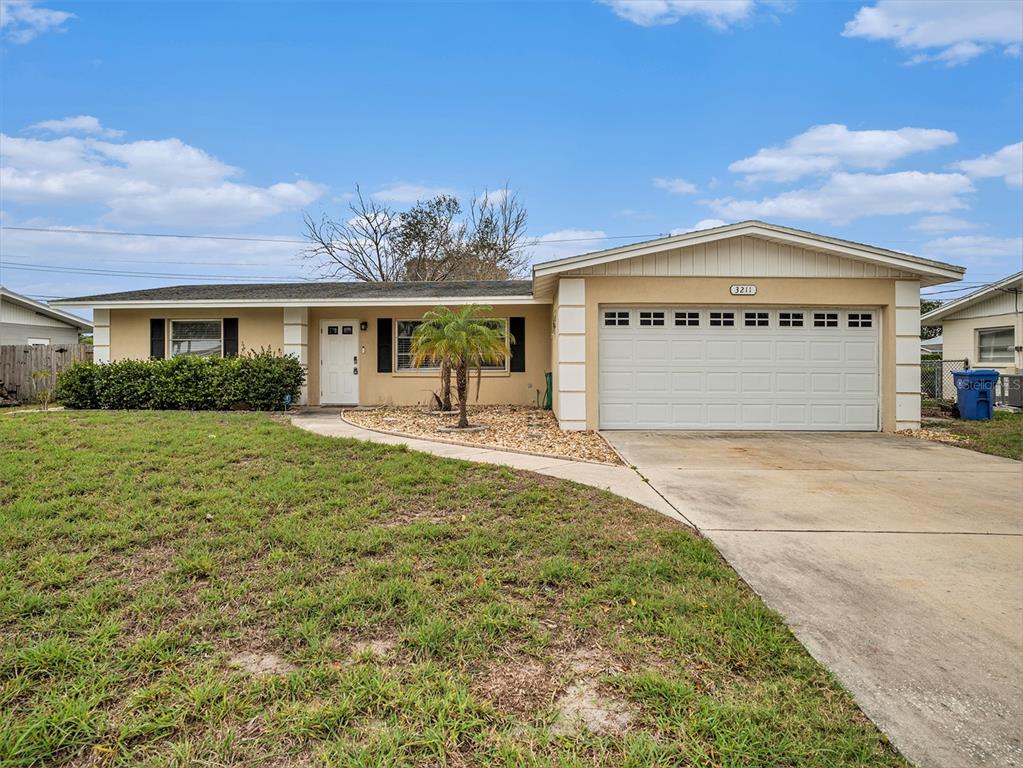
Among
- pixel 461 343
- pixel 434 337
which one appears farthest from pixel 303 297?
pixel 461 343

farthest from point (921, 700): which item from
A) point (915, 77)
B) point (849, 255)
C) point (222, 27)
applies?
point (915, 77)

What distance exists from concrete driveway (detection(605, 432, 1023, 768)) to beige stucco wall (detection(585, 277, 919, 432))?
304cm

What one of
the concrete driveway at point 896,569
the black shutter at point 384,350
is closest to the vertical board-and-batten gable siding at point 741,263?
the concrete driveway at point 896,569

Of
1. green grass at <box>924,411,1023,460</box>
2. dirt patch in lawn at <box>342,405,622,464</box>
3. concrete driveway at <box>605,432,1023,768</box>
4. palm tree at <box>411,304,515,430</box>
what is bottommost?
concrete driveway at <box>605,432,1023,768</box>

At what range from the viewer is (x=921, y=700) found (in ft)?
7.18

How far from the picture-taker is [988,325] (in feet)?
53.0

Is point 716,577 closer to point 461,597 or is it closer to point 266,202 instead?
point 461,597

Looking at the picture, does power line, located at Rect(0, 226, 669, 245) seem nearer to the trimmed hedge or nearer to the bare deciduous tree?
the bare deciduous tree

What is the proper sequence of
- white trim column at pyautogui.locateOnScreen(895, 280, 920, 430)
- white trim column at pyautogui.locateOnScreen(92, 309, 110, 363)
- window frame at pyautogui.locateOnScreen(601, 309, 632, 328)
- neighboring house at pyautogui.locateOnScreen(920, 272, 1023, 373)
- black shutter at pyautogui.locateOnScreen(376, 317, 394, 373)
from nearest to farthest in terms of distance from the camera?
white trim column at pyautogui.locateOnScreen(895, 280, 920, 430)
window frame at pyautogui.locateOnScreen(601, 309, 632, 328)
white trim column at pyautogui.locateOnScreen(92, 309, 110, 363)
black shutter at pyautogui.locateOnScreen(376, 317, 394, 373)
neighboring house at pyautogui.locateOnScreen(920, 272, 1023, 373)

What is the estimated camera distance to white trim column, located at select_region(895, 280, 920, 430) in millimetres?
9766

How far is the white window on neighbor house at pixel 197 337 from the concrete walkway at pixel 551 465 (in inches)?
226

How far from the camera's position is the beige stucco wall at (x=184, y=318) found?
1320 cm

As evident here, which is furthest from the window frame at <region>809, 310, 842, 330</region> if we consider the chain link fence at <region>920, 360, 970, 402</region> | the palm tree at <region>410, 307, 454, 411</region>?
the chain link fence at <region>920, 360, 970, 402</region>

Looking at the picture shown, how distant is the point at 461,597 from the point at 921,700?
6.75 ft
